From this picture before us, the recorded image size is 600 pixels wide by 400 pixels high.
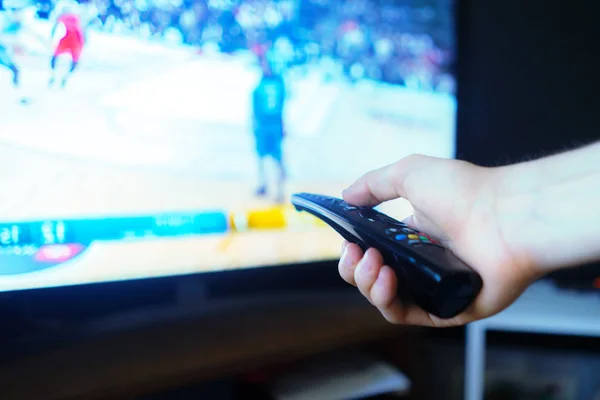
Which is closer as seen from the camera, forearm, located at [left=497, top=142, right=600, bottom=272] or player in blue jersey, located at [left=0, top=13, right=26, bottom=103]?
forearm, located at [left=497, top=142, right=600, bottom=272]

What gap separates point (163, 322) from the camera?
2.43 ft

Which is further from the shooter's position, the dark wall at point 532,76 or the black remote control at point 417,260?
the dark wall at point 532,76

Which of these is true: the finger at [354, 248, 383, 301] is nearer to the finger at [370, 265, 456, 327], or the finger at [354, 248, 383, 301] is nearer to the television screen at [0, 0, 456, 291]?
the finger at [370, 265, 456, 327]

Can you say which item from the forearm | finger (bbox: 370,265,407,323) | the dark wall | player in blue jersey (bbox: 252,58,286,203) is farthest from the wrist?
the dark wall

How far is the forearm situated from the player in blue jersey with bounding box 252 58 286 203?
0.37m

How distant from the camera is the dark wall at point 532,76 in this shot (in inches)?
40.3

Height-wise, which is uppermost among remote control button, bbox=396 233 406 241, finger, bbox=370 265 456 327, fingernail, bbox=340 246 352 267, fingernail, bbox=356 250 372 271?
remote control button, bbox=396 233 406 241

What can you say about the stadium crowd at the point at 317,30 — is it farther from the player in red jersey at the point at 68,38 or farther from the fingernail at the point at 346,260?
the fingernail at the point at 346,260

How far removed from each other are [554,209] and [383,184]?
0.17 meters

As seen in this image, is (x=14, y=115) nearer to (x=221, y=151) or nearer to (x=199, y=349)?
(x=221, y=151)

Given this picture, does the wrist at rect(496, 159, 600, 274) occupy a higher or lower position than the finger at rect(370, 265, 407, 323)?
higher

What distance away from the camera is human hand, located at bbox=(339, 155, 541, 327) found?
42 centimetres

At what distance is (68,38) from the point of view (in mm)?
573

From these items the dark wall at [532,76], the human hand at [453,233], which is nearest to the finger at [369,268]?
the human hand at [453,233]
